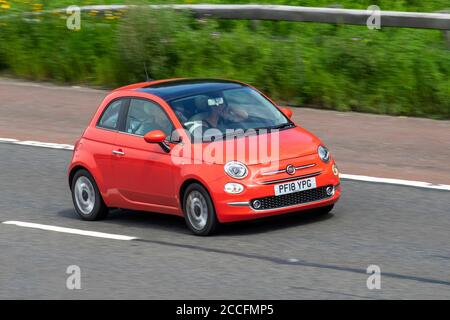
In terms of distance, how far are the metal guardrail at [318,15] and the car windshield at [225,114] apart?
5664mm

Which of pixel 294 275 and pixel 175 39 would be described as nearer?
pixel 294 275

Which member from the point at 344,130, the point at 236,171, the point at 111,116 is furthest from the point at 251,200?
the point at 344,130

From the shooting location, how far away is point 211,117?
11.9m

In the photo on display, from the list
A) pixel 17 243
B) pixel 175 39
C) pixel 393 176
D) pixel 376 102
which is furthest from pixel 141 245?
pixel 175 39

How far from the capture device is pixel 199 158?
37.3ft

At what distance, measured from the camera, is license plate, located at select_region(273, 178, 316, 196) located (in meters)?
11.2

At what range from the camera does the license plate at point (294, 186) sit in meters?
11.2

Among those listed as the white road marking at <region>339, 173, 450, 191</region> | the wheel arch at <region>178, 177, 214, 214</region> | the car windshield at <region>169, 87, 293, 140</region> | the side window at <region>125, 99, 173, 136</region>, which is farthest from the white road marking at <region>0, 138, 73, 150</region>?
the wheel arch at <region>178, 177, 214, 214</region>

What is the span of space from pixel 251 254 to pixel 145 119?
2.35 m

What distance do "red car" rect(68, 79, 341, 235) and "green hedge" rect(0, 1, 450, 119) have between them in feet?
16.8

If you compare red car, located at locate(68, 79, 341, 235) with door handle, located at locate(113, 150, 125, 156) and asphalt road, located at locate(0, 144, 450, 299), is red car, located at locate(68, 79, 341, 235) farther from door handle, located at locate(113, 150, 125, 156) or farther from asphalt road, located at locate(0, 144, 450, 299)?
asphalt road, located at locate(0, 144, 450, 299)

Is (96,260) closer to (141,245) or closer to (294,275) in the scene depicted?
(141,245)
